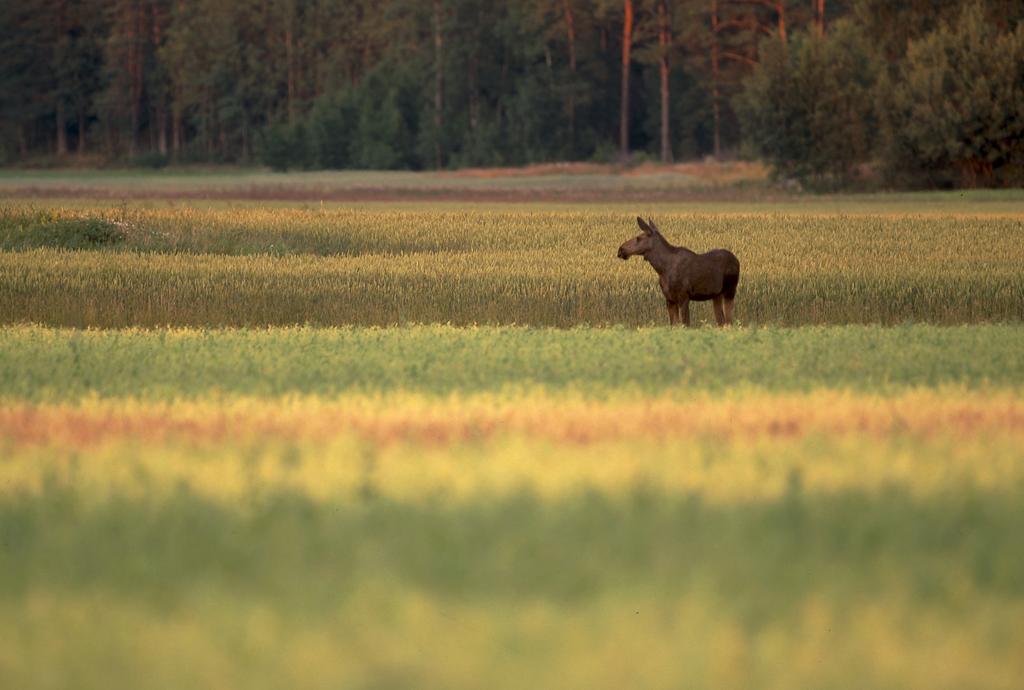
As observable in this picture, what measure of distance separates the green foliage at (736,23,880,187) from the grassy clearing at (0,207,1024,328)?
→ 30.7 metres

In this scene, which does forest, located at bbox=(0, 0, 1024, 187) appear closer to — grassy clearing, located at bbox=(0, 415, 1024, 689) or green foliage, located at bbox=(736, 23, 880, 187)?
green foliage, located at bbox=(736, 23, 880, 187)

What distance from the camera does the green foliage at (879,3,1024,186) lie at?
5744 centimetres

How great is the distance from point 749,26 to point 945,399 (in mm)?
81939

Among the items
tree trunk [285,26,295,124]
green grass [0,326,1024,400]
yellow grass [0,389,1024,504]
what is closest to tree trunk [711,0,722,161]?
tree trunk [285,26,295,124]

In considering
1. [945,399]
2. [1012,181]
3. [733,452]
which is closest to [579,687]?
[733,452]

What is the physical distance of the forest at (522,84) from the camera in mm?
60594

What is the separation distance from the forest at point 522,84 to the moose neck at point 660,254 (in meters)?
43.5

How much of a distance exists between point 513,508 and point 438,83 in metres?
95.4

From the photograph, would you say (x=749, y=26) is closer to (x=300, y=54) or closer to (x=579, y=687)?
(x=300, y=54)

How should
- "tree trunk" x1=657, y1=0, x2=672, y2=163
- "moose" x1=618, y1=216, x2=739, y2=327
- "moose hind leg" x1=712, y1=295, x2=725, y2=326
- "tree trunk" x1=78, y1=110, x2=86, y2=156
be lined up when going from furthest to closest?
"tree trunk" x1=78, y1=110, x2=86, y2=156 < "tree trunk" x1=657, y1=0, x2=672, y2=163 < "moose hind leg" x1=712, y1=295, x2=725, y2=326 < "moose" x1=618, y1=216, x2=739, y2=327

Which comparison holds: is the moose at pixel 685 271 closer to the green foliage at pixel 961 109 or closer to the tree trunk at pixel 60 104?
the green foliage at pixel 961 109

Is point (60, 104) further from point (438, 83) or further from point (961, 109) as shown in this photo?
point (961, 109)

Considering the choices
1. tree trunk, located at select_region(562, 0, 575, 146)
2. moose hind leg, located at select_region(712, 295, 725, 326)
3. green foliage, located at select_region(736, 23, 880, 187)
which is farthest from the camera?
tree trunk, located at select_region(562, 0, 575, 146)

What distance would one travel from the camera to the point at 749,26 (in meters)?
88.3
